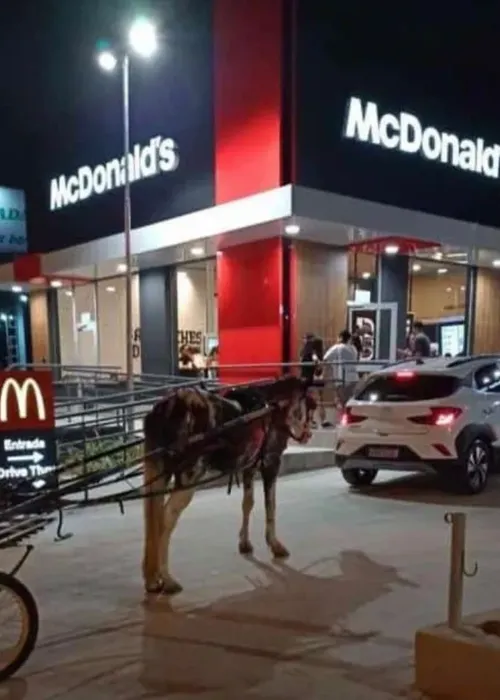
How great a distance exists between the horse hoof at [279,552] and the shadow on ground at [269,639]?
51 centimetres

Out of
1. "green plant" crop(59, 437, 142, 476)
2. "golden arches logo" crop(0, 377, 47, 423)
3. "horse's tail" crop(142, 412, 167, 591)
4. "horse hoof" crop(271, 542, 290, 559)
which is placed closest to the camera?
"horse's tail" crop(142, 412, 167, 591)

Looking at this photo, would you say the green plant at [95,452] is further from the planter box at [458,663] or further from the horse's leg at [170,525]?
the planter box at [458,663]

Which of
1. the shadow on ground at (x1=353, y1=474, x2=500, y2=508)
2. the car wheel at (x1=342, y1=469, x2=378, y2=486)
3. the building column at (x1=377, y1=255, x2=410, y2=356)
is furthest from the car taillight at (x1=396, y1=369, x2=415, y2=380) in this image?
the building column at (x1=377, y1=255, x2=410, y2=356)

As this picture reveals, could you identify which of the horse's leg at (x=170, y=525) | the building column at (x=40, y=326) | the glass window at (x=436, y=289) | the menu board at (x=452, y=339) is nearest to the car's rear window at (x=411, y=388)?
the horse's leg at (x=170, y=525)

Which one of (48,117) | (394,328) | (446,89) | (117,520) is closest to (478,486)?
(117,520)

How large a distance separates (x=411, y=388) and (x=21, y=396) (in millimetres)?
5313

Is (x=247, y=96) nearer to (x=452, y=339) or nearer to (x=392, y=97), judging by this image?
(x=392, y=97)

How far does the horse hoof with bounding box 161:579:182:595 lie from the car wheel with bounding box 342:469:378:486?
502cm

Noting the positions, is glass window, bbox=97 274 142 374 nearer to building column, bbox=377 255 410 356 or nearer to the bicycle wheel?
building column, bbox=377 255 410 356

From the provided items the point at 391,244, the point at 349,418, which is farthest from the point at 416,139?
the point at 349,418

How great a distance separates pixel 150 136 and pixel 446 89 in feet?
26.8

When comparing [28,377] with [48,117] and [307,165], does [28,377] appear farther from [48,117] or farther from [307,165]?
[48,117]

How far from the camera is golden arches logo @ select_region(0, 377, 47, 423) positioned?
738cm

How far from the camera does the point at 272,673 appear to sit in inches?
174
